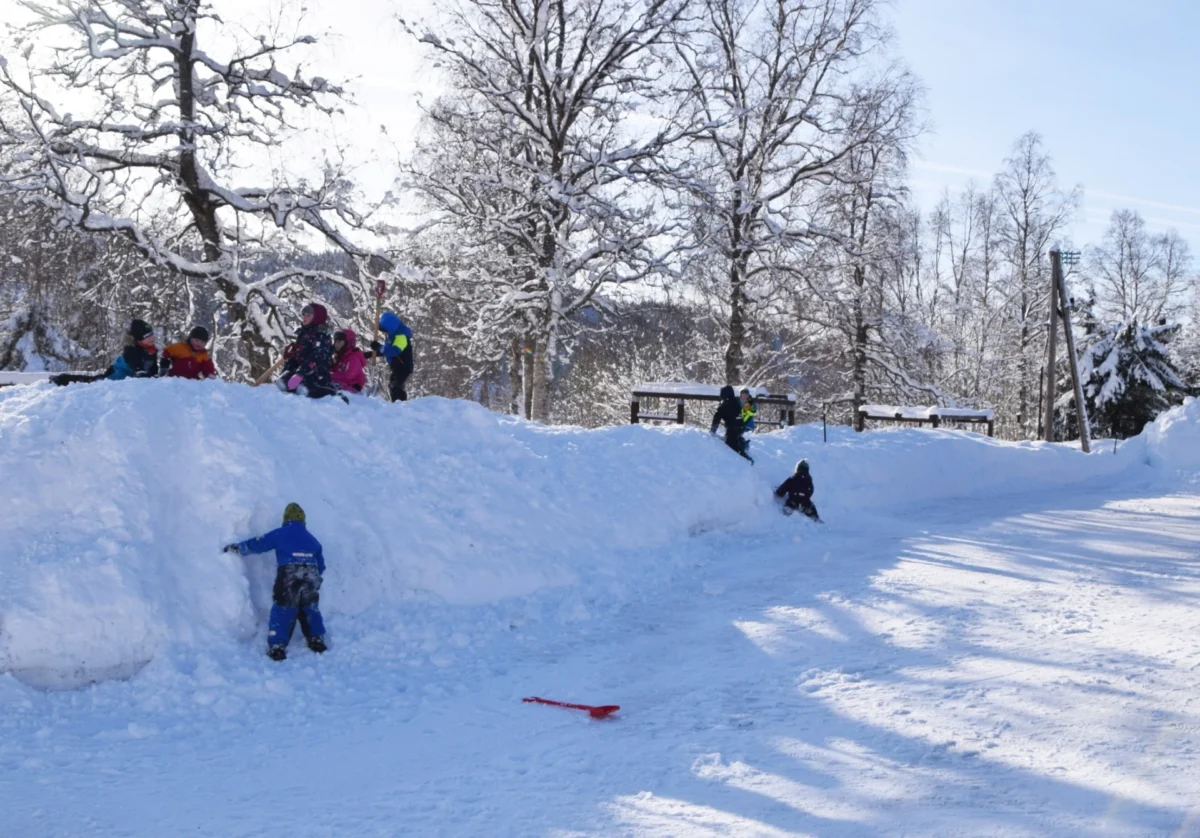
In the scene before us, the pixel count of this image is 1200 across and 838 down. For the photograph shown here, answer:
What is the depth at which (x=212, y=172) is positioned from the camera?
13789 millimetres

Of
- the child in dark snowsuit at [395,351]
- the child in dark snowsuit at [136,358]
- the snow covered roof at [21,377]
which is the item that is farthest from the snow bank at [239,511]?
the snow covered roof at [21,377]

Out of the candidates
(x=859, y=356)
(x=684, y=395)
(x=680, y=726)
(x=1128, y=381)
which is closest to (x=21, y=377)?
(x=680, y=726)

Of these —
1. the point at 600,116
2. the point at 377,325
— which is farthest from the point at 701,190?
the point at 377,325

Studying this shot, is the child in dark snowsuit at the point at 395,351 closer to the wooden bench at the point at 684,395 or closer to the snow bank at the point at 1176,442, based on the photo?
the wooden bench at the point at 684,395

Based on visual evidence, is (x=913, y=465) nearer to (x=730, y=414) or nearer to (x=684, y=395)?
(x=684, y=395)

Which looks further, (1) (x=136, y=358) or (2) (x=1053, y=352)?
(2) (x=1053, y=352)

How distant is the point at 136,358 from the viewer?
9.33 m

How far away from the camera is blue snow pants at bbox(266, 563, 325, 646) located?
702 centimetres

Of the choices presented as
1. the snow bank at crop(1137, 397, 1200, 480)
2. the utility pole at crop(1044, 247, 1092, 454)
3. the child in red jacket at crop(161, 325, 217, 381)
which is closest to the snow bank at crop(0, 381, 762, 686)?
the child in red jacket at crop(161, 325, 217, 381)

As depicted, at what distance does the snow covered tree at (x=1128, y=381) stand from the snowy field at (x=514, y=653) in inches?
877

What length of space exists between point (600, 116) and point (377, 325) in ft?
26.2

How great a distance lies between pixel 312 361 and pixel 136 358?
5.80 ft

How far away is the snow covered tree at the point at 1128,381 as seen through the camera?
102ft

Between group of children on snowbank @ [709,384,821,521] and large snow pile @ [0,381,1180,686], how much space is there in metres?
0.74
